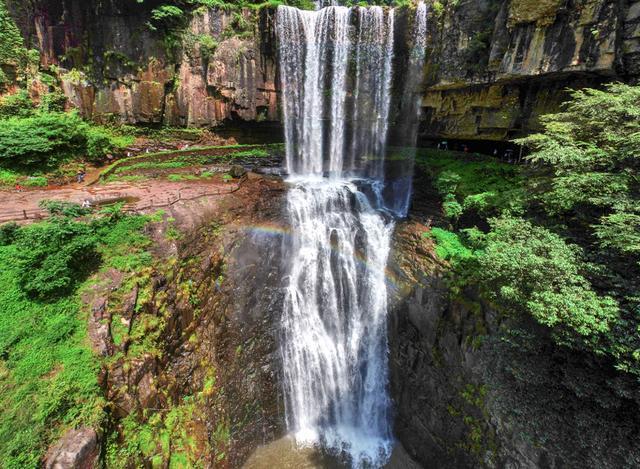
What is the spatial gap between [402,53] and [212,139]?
13832mm

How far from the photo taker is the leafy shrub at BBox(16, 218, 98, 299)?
817 centimetres

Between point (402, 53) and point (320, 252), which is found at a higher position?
point (402, 53)

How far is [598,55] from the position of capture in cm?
1112

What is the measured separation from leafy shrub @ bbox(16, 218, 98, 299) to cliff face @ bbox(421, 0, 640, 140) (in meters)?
18.4

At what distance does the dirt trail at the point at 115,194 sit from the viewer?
37.9ft

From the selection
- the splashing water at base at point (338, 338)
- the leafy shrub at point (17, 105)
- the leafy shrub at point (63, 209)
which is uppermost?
the leafy shrub at point (17, 105)

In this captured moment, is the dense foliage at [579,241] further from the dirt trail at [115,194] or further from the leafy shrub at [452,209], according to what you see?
the dirt trail at [115,194]

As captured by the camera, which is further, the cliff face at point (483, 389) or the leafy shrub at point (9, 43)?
the leafy shrub at point (9, 43)

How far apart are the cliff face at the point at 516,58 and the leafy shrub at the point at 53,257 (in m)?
18.4

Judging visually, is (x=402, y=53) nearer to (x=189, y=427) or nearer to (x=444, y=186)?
(x=444, y=186)

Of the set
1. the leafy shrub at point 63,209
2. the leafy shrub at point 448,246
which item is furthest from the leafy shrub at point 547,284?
the leafy shrub at point 63,209

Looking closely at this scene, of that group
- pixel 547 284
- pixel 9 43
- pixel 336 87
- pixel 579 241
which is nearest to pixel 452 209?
pixel 579 241

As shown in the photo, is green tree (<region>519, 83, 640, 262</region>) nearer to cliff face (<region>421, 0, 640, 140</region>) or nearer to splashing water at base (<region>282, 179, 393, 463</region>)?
cliff face (<region>421, 0, 640, 140</region>)

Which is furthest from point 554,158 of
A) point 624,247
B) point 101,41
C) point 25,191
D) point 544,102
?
point 101,41
